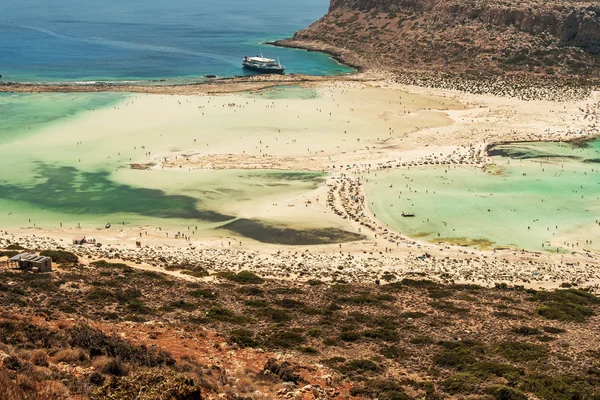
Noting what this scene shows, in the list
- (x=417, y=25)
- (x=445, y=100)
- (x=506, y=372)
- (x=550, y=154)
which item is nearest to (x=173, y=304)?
(x=506, y=372)

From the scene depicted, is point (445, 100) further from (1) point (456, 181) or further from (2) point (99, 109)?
(2) point (99, 109)

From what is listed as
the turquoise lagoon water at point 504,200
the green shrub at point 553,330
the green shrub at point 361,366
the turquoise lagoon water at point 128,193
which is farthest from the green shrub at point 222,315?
the turquoise lagoon water at point 504,200

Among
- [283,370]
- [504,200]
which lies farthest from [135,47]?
[283,370]

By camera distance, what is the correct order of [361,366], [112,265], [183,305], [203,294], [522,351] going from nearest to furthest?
[361,366], [522,351], [183,305], [203,294], [112,265]

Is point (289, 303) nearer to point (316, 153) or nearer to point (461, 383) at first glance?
point (461, 383)

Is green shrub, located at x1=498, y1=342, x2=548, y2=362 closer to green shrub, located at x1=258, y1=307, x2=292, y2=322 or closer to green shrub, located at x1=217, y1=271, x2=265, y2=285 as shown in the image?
green shrub, located at x1=258, y1=307, x2=292, y2=322

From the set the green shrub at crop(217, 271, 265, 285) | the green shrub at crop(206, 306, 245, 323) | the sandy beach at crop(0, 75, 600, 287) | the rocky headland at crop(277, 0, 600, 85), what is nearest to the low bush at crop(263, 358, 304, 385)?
the green shrub at crop(206, 306, 245, 323)
